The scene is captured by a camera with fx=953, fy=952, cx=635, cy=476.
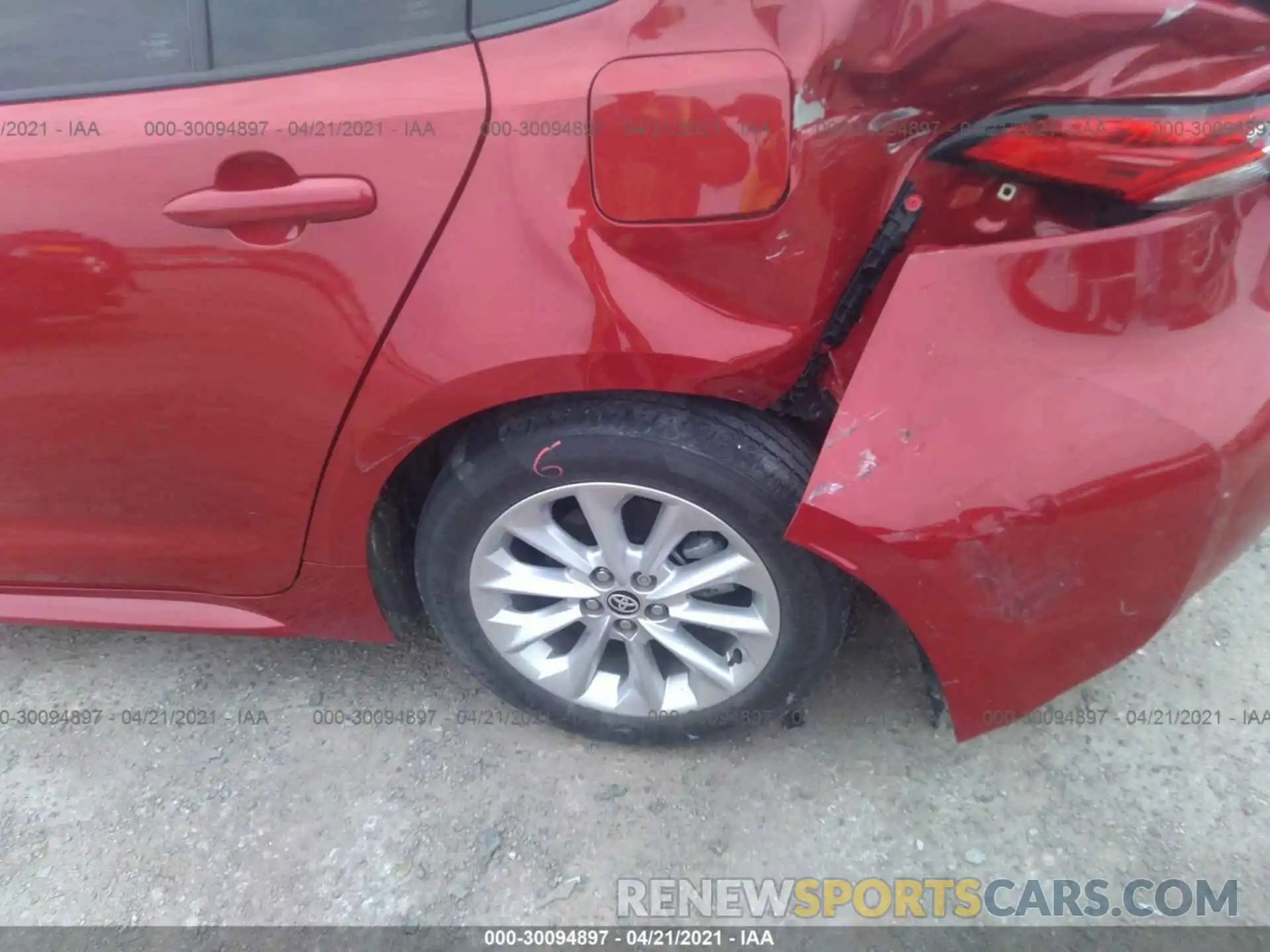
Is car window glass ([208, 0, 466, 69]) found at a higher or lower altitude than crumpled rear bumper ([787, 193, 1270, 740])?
higher

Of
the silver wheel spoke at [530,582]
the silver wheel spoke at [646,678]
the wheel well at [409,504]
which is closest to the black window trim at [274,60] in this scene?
the wheel well at [409,504]

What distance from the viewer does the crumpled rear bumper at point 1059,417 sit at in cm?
138

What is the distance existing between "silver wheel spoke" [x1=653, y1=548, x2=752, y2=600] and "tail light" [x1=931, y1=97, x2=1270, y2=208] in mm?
758

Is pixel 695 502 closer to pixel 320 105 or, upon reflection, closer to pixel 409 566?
pixel 409 566

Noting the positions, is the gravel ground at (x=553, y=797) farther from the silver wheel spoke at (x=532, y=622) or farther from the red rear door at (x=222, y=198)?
the red rear door at (x=222, y=198)

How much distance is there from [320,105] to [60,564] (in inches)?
45.5

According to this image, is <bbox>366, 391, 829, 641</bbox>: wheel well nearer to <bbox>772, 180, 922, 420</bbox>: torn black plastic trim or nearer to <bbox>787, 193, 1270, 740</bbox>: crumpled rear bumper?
<bbox>772, 180, 922, 420</bbox>: torn black plastic trim

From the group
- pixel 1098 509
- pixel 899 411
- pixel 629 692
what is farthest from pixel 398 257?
pixel 1098 509

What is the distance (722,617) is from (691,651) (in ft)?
0.36

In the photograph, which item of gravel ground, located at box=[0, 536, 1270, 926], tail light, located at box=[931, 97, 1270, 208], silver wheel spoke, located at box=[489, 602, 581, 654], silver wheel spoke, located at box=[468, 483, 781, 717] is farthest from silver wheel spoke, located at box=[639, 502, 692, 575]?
tail light, located at box=[931, 97, 1270, 208]

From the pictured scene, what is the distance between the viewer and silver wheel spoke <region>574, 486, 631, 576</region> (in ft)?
5.53

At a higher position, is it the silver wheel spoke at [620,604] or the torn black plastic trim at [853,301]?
the torn black plastic trim at [853,301]

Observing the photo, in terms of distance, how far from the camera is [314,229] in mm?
1493

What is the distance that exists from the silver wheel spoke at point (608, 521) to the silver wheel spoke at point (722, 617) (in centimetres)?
15
